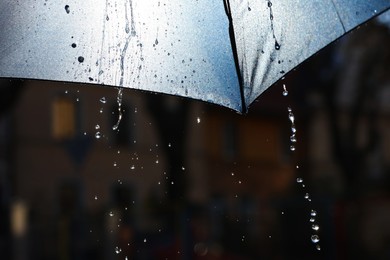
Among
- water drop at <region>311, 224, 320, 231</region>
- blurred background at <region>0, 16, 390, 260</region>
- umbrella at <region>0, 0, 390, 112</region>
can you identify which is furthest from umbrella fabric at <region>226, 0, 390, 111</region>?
water drop at <region>311, 224, 320, 231</region>

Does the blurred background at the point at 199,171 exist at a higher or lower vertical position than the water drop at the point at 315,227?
higher

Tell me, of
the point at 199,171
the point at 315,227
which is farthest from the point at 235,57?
the point at 199,171

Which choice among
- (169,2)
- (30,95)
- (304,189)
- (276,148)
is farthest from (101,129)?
(169,2)

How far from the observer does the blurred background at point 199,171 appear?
33.3ft

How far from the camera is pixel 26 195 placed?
2017 centimetres

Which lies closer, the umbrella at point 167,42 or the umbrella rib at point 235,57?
the umbrella at point 167,42

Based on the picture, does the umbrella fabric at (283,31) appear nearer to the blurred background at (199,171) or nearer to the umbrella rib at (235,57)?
the umbrella rib at (235,57)

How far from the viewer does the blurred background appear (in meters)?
10.1

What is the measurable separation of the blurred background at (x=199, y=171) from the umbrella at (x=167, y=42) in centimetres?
67

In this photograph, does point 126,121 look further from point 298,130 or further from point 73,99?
point 298,130

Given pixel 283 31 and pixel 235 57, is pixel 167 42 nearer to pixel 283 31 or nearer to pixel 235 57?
pixel 235 57

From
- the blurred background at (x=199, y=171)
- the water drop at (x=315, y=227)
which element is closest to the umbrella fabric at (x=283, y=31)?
the blurred background at (x=199, y=171)

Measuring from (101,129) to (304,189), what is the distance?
20.2 feet

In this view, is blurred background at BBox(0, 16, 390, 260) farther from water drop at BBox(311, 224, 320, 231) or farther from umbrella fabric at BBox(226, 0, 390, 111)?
umbrella fabric at BBox(226, 0, 390, 111)
